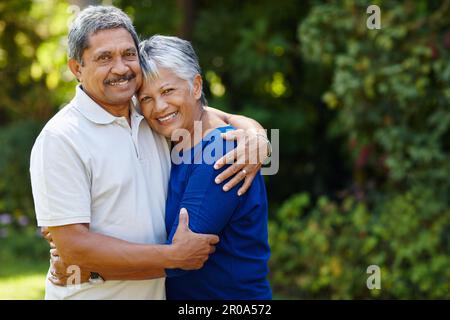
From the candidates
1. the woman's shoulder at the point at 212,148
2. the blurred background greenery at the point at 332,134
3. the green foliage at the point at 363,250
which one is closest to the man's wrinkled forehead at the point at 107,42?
the woman's shoulder at the point at 212,148

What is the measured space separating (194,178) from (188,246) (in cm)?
28

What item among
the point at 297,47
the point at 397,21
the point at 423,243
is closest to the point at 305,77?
the point at 297,47

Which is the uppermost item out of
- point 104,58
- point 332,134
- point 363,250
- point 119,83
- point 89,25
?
point 89,25

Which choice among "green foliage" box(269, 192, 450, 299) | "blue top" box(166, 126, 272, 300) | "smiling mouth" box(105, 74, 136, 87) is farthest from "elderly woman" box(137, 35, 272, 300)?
"green foliage" box(269, 192, 450, 299)

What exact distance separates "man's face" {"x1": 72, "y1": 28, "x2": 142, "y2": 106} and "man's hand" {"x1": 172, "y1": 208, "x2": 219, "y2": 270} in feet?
1.82

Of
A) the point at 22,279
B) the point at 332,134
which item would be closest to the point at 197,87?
the point at 22,279

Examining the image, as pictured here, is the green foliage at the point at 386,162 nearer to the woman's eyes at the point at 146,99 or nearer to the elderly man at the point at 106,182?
the elderly man at the point at 106,182

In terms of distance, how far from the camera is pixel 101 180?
2635 millimetres

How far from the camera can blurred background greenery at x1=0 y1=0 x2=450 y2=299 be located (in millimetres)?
5633

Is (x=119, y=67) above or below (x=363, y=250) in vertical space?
above

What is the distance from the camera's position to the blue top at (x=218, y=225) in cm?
269

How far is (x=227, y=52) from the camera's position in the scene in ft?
25.0

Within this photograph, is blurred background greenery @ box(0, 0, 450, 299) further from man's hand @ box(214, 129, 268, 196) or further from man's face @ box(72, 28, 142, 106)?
man's hand @ box(214, 129, 268, 196)

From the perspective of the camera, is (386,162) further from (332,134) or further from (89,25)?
(89,25)
